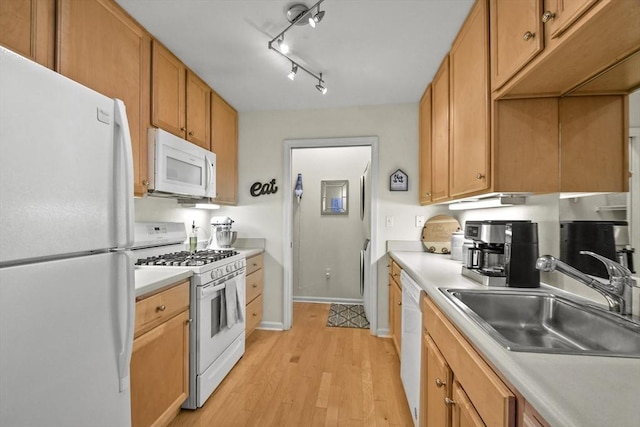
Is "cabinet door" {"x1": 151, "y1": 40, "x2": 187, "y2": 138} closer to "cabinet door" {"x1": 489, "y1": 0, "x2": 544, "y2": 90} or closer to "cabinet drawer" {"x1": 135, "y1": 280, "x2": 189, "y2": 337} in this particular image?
"cabinet drawer" {"x1": 135, "y1": 280, "x2": 189, "y2": 337}

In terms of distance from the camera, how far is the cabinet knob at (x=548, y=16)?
3.13 ft

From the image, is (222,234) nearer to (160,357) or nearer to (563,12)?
(160,357)

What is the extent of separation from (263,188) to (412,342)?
2.13 meters

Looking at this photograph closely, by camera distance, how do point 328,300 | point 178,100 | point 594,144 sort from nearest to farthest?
point 594,144, point 178,100, point 328,300

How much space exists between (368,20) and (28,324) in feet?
6.57

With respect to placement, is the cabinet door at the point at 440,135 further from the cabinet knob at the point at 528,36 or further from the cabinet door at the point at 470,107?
the cabinet knob at the point at 528,36

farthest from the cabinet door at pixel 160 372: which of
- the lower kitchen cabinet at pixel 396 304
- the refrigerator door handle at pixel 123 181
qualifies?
the lower kitchen cabinet at pixel 396 304

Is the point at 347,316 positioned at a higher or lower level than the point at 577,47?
lower

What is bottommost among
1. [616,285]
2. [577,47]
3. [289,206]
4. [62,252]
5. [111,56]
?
[616,285]

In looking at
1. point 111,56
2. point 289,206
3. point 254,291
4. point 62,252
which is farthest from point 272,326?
point 111,56

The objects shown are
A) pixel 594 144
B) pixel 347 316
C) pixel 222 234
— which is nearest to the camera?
pixel 594 144

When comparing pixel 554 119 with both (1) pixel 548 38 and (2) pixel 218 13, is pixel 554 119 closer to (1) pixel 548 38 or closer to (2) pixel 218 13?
(1) pixel 548 38

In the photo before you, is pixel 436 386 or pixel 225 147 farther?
pixel 225 147

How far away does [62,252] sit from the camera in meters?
0.81
